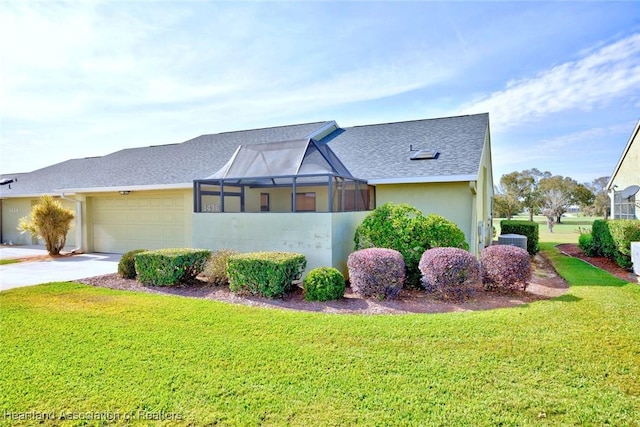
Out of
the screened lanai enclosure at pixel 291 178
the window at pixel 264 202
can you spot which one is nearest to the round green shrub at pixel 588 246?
the screened lanai enclosure at pixel 291 178

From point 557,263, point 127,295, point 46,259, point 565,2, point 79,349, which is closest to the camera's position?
point 79,349

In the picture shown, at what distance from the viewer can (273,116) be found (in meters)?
20.7

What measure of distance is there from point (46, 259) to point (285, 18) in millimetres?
12628

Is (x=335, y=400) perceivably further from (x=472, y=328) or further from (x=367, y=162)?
(x=367, y=162)

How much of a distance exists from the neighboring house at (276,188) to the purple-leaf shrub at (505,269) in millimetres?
3037

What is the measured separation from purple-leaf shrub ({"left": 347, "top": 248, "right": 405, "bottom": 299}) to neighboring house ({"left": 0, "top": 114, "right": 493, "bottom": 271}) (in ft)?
4.80

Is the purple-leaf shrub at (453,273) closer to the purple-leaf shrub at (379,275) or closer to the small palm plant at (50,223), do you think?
the purple-leaf shrub at (379,275)

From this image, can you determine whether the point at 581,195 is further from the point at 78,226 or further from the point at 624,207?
the point at 78,226

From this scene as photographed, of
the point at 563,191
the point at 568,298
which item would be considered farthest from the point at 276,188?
the point at 563,191

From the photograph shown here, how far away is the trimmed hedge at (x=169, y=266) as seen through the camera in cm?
841

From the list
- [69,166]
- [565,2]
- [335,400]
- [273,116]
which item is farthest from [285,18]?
[69,166]

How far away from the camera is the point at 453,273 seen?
694 centimetres

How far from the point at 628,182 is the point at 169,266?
20.0 metres

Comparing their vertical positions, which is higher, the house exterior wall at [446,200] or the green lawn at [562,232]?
the house exterior wall at [446,200]
